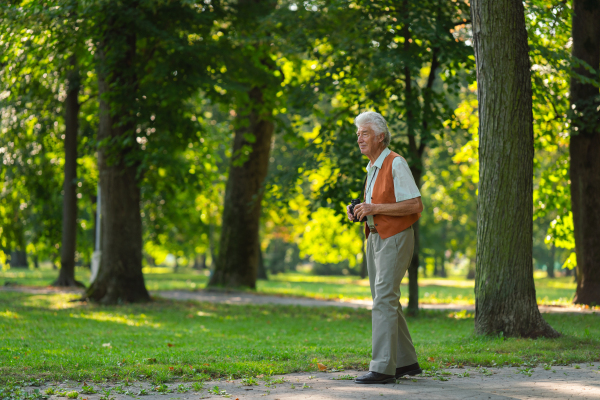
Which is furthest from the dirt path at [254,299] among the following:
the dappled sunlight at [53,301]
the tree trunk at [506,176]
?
the tree trunk at [506,176]

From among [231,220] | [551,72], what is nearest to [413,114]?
[551,72]

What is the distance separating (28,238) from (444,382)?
64.4ft

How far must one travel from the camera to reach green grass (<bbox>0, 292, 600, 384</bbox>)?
5.55 m

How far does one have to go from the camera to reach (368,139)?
198 inches

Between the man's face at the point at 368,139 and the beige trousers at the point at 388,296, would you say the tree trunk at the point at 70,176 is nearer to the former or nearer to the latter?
the man's face at the point at 368,139

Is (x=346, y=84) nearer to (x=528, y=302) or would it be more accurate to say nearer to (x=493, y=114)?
(x=493, y=114)

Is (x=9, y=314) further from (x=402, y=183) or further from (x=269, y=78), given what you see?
(x=402, y=183)

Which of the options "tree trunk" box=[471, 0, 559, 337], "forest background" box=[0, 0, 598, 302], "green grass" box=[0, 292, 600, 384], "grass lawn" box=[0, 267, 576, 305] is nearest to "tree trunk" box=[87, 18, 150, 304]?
"forest background" box=[0, 0, 598, 302]

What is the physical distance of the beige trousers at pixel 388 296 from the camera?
188 inches

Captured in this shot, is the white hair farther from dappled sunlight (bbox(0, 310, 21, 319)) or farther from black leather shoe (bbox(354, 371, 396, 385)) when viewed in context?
dappled sunlight (bbox(0, 310, 21, 319))

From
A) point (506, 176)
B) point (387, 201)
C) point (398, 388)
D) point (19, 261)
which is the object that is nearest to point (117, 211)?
point (506, 176)

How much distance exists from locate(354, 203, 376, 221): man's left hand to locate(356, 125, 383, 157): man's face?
489 millimetres

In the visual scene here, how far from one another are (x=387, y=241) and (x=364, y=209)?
321 mm

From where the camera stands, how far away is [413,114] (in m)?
10.5
